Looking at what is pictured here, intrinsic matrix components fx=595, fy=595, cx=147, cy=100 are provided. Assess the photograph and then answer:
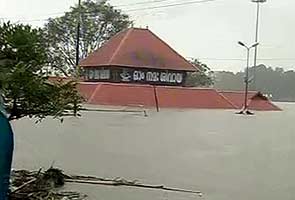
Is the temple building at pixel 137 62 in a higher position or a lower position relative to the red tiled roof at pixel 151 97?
higher

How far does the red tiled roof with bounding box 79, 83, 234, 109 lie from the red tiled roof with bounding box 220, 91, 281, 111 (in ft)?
5.36

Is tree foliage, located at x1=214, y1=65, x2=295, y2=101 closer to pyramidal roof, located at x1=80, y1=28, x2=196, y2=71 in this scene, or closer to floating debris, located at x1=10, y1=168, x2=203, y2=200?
pyramidal roof, located at x1=80, y1=28, x2=196, y2=71

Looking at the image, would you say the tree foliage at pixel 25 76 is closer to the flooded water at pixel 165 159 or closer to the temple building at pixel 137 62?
the flooded water at pixel 165 159

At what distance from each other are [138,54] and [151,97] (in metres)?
4.90

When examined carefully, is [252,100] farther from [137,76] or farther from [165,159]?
[165,159]

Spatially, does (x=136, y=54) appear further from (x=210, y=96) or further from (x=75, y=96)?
(x=75, y=96)

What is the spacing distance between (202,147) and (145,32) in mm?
21086

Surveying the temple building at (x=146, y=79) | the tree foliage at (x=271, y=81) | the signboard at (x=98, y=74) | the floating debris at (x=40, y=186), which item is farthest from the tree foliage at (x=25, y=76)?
the tree foliage at (x=271, y=81)

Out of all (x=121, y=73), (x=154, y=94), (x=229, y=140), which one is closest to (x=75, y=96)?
(x=229, y=140)

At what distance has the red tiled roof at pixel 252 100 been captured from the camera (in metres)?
25.3

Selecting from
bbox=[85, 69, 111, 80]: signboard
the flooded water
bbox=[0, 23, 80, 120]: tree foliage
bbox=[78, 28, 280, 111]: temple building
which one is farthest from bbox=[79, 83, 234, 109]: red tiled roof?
bbox=[0, 23, 80, 120]: tree foliage

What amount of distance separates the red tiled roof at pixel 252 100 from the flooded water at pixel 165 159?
15780 mm

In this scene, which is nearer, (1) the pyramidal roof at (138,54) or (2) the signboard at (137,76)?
(2) the signboard at (137,76)

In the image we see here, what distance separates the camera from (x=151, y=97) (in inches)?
866
